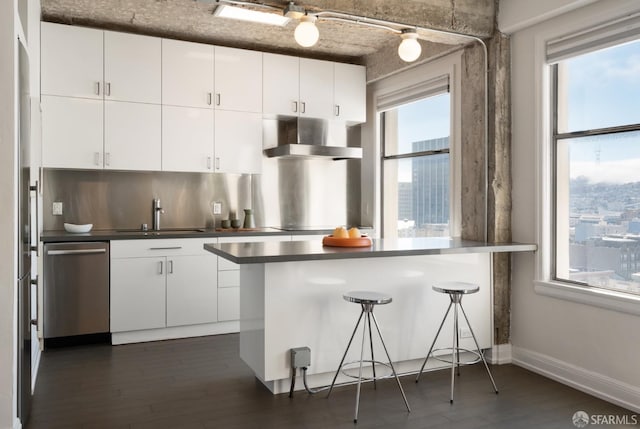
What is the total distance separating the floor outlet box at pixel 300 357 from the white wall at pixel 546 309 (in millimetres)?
1697

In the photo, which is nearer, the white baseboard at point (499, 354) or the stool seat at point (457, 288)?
the stool seat at point (457, 288)

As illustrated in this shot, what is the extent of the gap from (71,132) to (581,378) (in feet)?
14.4

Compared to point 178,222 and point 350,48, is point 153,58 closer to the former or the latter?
point 178,222

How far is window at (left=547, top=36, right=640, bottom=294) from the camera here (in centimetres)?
332

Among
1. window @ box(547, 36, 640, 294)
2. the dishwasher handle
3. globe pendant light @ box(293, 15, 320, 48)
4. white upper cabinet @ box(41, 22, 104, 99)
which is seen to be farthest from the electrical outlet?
white upper cabinet @ box(41, 22, 104, 99)

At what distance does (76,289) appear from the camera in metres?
4.38

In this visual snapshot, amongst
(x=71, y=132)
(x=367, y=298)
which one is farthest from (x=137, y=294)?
(x=367, y=298)

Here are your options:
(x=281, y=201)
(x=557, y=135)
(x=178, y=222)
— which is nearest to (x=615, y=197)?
(x=557, y=135)

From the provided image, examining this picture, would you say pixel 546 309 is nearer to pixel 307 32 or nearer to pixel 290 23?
pixel 307 32

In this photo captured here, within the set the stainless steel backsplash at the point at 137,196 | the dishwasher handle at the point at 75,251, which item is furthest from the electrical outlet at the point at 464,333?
the dishwasher handle at the point at 75,251

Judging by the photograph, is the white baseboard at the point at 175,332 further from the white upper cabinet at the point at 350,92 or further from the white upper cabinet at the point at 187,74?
the white upper cabinet at the point at 350,92

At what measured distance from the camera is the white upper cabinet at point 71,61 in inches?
176

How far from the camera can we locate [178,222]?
5.37m

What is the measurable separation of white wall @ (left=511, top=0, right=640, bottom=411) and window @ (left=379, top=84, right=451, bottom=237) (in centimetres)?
94
